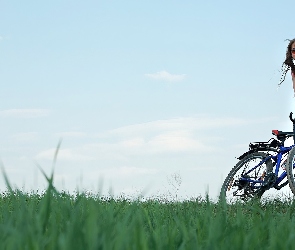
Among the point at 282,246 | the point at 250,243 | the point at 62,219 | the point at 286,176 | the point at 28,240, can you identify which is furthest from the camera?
the point at 286,176

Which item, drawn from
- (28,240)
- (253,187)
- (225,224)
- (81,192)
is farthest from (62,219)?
(253,187)

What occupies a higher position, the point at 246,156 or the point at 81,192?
the point at 246,156

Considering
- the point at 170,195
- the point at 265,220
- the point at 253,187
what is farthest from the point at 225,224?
the point at 253,187

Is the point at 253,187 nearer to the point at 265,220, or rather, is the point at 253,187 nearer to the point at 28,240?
the point at 265,220

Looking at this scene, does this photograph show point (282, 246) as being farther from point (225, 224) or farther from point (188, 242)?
point (225, 224)

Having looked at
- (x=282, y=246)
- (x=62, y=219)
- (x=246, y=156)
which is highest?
(x=246, y=156)

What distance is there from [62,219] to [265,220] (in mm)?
834

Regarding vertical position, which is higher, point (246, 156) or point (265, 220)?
point (246, 156)

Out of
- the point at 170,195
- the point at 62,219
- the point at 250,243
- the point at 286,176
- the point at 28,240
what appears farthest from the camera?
the point at 286,176

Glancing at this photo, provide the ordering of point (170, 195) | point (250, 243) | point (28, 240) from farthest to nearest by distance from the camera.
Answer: point (170, 195) → point (250, 243) → point (28, 240)

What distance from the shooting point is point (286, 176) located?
8.41m

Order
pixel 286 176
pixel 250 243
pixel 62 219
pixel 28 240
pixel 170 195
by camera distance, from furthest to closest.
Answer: pixel 286 176, pixel 170 195, pixel 62 219, pixel 250 243, pixel 28 240

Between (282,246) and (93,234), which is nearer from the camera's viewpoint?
(93,234)

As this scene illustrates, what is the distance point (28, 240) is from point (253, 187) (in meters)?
7.19
